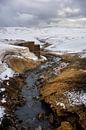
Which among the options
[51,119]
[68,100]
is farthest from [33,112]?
[68,100]

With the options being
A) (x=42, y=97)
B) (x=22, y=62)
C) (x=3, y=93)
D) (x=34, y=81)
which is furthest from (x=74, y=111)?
(x=22, y=62)

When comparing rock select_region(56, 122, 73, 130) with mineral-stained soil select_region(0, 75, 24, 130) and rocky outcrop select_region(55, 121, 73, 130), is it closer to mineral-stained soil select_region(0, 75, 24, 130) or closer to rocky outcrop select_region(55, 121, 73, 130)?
rocky outcrop select_region(55, 121, 73, 130)

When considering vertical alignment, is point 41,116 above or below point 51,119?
above

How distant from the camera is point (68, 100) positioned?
98.7 ft

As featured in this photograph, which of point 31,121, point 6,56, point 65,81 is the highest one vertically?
point 6,56

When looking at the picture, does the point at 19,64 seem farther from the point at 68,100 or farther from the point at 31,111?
the point at 68,100

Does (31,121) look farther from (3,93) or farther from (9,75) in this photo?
(9,75)

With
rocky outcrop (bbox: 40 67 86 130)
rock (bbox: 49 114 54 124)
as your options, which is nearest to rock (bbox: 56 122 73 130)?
rocky outcrop (bbox: 40 67 86 130)

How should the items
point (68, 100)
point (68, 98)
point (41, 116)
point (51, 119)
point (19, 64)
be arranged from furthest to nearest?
1. point (19, 64)
2. point (68, 98)
3. point (68, 100)
4. point (41, 116)
5. point (51, 119)

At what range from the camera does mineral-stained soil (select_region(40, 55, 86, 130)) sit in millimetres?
26377

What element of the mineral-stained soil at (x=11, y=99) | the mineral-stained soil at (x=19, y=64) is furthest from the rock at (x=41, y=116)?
the mineral-stained soil at (x=19, y=64)

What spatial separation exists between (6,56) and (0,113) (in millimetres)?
29740

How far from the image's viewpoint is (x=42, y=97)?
1342 inches

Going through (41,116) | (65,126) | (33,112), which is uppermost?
(33,112)
